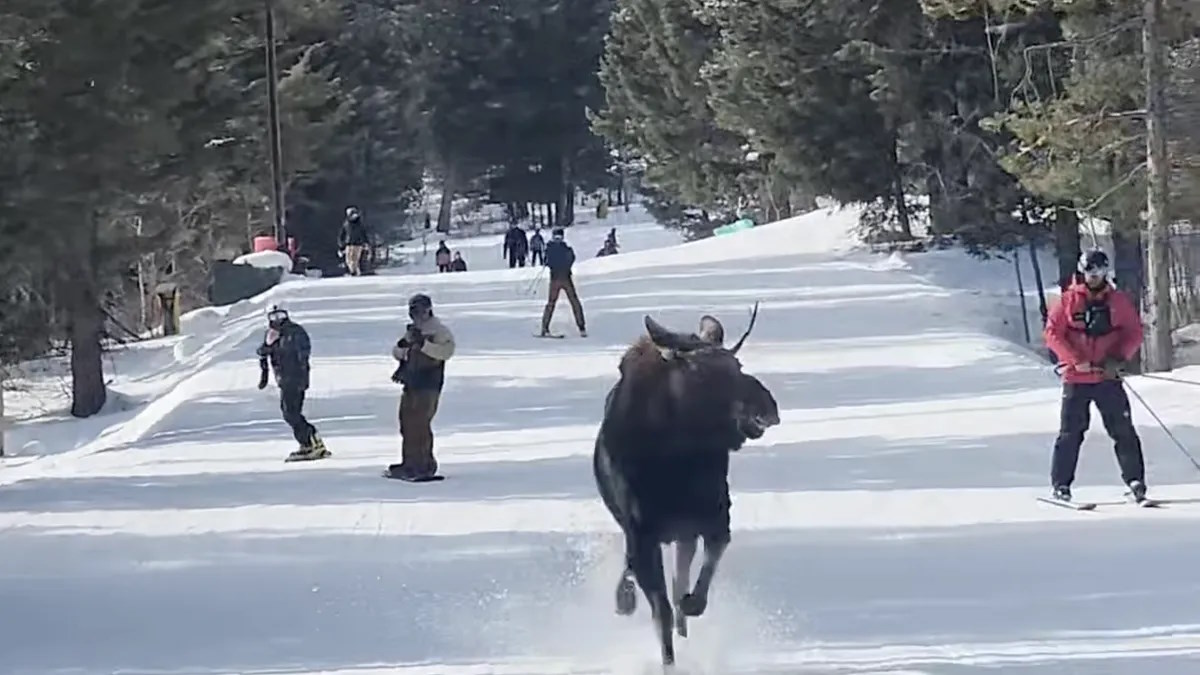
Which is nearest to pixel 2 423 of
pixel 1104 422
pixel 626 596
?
pixel 1104 422

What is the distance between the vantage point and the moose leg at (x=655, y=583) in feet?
28.6

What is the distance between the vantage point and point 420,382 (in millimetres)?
17484

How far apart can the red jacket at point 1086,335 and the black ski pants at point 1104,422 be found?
166 millimetres

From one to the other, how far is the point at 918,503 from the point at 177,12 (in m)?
15.2

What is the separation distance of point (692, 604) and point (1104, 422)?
6260mm

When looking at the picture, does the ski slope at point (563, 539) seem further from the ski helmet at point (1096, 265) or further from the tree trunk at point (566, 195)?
the tree trunk at point (566, 195)

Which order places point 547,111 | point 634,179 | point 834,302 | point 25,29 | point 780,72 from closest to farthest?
point 25,29 < point 834,302 < point 780,72 < point 547,111 < point 634,179

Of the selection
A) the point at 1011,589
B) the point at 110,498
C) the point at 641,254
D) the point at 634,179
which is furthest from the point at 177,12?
the point at 634,179

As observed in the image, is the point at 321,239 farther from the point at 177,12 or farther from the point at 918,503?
the point at 918,503

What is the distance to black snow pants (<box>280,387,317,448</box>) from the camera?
1905cm

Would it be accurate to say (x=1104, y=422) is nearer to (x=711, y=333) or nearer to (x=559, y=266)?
(x=711, y=333)

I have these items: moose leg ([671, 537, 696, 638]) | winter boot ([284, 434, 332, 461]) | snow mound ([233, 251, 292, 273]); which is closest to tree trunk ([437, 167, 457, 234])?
snow mound ([233, 251, 292, 273])

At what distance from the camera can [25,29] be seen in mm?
22078

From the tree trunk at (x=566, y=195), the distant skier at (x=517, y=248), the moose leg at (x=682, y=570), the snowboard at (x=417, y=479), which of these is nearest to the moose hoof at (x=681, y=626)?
the moose leg at (x=682, y=570)
